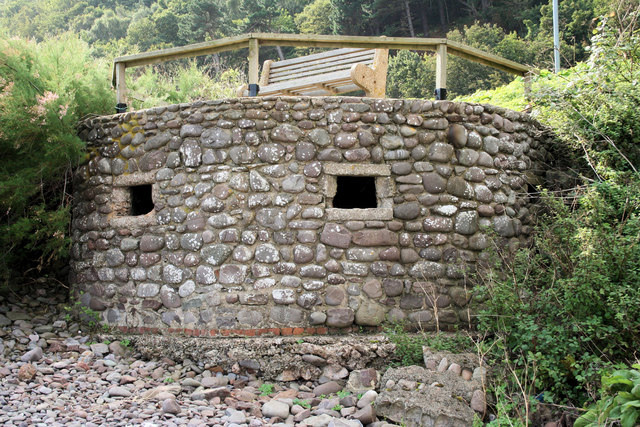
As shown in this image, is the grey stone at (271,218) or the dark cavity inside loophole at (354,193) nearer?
the grey stone at (271,218)

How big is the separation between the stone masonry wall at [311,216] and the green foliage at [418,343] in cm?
19

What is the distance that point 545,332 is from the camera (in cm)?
422

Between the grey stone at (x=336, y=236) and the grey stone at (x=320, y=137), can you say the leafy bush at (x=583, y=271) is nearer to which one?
the grey stone at (x=336, y=236)

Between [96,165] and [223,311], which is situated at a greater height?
[96,165]

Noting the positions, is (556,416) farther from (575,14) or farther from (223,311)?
(575,14)

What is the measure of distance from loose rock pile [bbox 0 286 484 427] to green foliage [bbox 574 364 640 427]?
81 cm

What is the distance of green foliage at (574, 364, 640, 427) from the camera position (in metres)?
3.21

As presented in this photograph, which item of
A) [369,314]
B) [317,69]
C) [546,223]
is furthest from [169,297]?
[546,223]

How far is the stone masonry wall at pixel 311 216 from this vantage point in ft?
16.6

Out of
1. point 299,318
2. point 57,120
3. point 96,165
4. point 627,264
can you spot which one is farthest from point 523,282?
point 57,120

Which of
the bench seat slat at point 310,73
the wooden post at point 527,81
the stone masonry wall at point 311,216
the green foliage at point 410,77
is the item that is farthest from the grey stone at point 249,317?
the green foliage at point 410,77

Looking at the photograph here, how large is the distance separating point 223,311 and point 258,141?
159cm

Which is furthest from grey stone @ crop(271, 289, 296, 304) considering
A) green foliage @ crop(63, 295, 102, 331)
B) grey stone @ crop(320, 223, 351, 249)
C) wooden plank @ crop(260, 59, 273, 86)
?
wooden plank @ crop(260, 59, 273, 86)

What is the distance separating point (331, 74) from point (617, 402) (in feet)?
14.2
